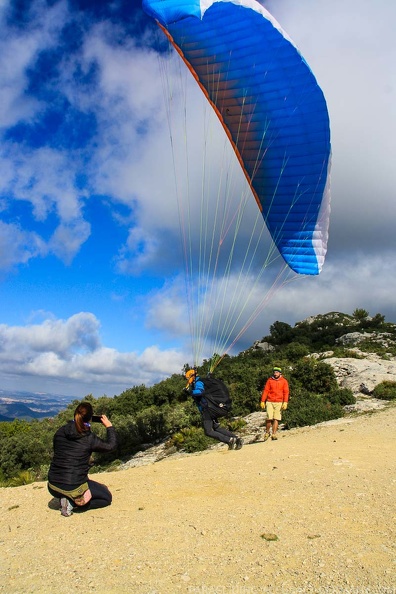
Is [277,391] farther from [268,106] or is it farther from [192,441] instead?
[268,106]

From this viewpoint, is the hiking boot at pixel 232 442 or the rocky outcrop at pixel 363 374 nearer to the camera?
the hiking boot at pixel 232 442

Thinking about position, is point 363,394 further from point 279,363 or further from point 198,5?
point 198,5

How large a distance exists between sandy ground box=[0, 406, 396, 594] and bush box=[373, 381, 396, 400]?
21.7 feet

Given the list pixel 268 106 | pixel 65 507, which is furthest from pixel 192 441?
pixel 268 106

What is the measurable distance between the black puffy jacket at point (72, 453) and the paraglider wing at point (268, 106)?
7.66 metres

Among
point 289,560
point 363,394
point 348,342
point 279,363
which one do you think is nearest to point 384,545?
point 289,560

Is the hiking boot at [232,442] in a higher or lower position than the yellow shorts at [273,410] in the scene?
lower

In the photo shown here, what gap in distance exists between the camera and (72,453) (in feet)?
17.0

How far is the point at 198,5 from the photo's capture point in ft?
29.7

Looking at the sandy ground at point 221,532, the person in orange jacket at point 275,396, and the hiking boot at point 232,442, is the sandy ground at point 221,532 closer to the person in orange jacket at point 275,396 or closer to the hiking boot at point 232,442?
the hiking boot at point 232,442

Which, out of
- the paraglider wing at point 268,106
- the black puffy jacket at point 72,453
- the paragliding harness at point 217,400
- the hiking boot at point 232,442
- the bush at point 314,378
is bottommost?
the hiking boot at point 232,442

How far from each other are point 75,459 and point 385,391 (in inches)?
438

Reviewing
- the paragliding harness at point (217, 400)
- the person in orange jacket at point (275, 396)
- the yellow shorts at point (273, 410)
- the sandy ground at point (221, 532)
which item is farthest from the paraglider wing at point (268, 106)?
the sandy ground at point (221, 532)

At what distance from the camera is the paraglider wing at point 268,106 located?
9.29 m
